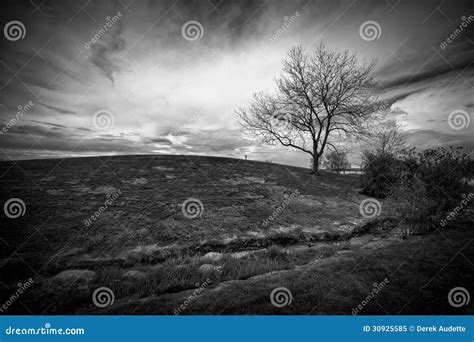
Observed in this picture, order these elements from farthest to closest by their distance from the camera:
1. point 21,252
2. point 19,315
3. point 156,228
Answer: point 156,228
point 21,252
point 19,315

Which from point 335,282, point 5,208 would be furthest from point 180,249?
point 5,208

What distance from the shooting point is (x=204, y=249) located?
7020mm

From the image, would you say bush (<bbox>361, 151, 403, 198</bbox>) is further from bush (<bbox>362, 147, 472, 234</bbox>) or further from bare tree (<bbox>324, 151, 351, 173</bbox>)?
bare tree (<bbox>324, 151, 351, 173</bbox>)

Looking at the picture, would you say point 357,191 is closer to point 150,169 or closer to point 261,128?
point 261,128

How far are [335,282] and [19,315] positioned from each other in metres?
6.34

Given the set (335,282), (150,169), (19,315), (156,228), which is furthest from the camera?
(150,169)

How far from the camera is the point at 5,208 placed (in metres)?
7.88

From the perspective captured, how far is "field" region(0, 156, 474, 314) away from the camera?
12.5 feet

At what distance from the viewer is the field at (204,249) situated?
12.5 ft

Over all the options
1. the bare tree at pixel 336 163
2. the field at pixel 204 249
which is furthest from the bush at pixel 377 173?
the bare tree at pixel 336 163

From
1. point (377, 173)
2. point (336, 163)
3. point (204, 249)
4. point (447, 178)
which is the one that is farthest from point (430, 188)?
point (336, 163)

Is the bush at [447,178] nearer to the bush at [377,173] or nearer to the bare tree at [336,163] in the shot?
the bush at [377,173]

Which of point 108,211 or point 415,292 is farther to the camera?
point 108,211

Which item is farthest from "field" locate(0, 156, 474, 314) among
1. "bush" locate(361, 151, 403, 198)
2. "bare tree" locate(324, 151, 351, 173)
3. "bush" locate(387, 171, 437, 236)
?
"bare tree" locate(324, 151, 351, 173)
